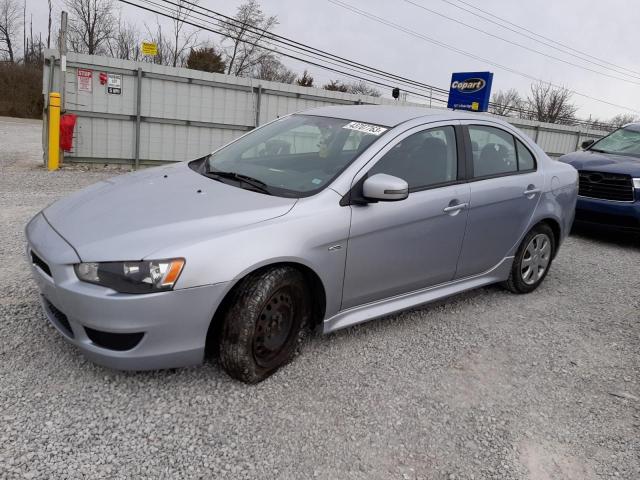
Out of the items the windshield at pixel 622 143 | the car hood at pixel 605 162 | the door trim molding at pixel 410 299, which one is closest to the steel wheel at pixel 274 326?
the door trim molding at pixel 410 299

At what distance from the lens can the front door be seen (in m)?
3.28

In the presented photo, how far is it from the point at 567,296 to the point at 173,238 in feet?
12.8

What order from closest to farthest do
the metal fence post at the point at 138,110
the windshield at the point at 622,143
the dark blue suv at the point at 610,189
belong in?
the dark blue suv at the point at 610,189 < the windshield at the point at 622,143 < the metal fence post at the point at 138,110

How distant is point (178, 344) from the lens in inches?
104

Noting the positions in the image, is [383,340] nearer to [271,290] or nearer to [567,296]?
[271,290]

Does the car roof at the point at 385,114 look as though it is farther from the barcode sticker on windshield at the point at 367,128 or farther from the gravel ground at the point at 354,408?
the gravel ground at the point at 354,408

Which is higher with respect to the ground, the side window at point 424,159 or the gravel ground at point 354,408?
the side window at point 424,159

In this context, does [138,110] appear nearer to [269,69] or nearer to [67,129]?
[67,129]

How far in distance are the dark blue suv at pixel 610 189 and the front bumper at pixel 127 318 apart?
636 cm

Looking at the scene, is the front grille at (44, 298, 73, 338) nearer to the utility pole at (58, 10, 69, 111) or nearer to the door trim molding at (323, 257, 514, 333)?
the door trim molding at (323, 257, 514, 333)

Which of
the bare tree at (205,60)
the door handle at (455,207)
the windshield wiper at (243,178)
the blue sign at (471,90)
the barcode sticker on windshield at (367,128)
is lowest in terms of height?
the door handle at (455,207)

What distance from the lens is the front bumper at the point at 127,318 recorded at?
2.49m

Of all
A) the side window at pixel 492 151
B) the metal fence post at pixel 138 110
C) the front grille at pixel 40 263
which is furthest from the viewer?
the metal fence post at pixel 138 110

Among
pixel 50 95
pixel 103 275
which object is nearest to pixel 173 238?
pixel 103 275
